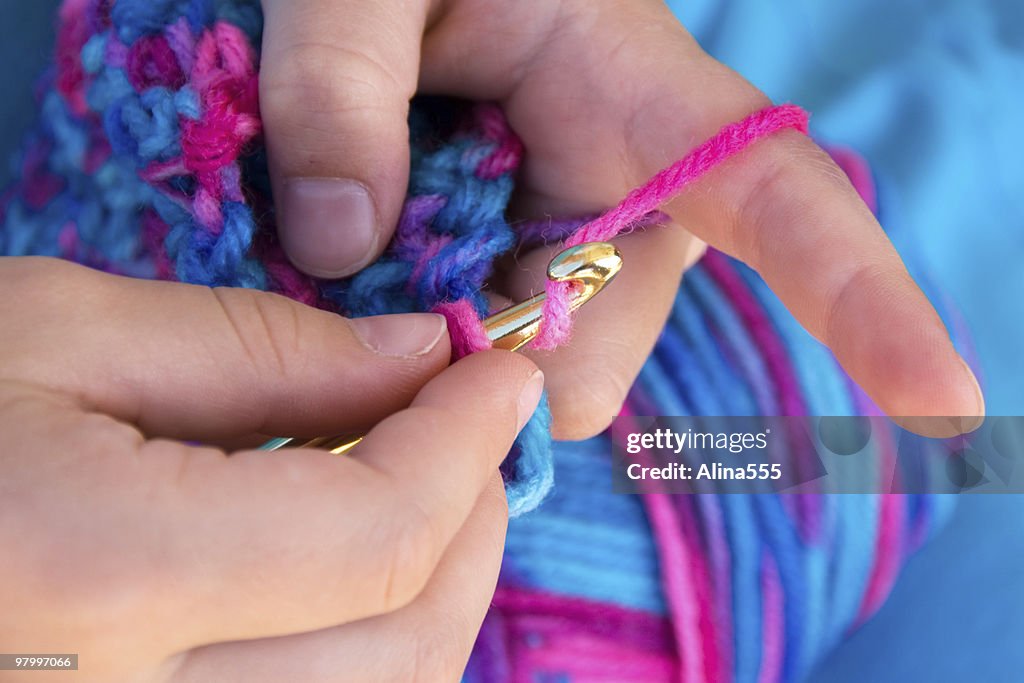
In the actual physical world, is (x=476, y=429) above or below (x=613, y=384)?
above

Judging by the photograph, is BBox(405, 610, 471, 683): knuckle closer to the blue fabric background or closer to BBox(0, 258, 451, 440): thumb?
BBox(0, 258, 451, 440): thumb

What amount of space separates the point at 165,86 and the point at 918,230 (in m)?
0.80

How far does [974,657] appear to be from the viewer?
0.88 m

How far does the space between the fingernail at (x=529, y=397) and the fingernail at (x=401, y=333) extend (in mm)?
61

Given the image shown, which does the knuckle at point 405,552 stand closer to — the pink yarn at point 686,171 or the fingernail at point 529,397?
the fingernail at point 529,397

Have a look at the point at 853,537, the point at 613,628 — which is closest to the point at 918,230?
the point at 853,537

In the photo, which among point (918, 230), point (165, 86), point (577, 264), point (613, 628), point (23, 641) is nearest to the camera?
point (23, 641)

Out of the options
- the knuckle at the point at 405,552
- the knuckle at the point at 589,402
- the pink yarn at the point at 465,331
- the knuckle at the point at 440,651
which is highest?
the pink yarn at the point at 465,331

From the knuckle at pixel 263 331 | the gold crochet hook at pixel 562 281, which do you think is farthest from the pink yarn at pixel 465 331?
the knuckle at pixel 263 331

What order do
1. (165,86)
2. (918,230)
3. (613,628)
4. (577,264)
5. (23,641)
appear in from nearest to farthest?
(23,641) < (577,264) < (165,86) < (613,628) < (918,230)

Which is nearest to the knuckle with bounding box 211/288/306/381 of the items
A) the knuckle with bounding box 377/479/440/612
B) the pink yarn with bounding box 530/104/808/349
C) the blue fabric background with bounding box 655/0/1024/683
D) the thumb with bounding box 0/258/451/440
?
the thumb with bounding box 0/258/451/440

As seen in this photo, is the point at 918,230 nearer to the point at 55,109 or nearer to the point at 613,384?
the point at 613,384

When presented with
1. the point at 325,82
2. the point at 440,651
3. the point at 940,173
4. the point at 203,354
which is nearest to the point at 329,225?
the point at 325,82

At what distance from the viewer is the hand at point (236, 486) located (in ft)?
1.33
